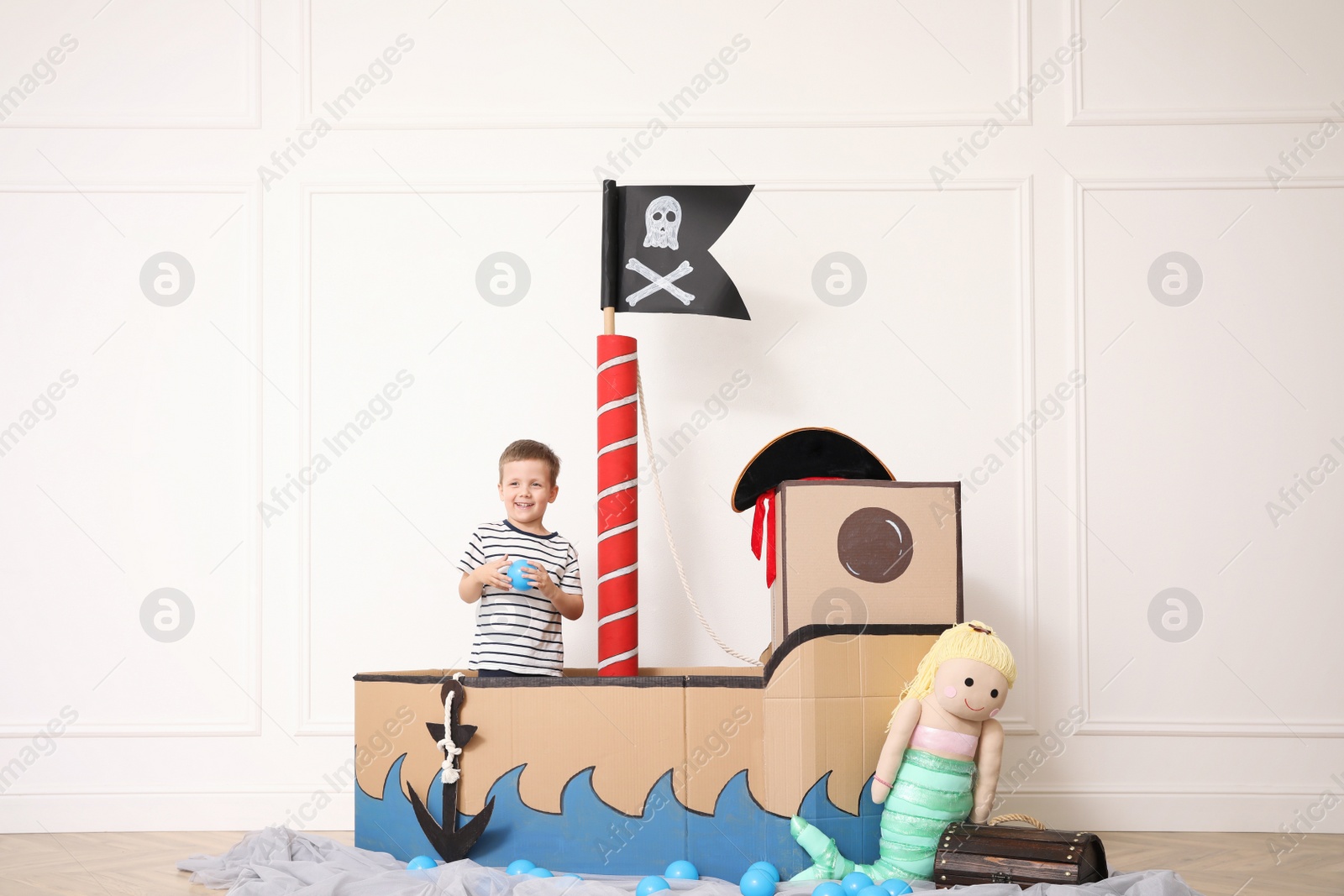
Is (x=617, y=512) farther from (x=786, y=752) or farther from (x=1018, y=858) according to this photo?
(x=1018, y=858)

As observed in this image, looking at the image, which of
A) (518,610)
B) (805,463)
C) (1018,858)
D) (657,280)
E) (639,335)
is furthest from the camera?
(639,335)

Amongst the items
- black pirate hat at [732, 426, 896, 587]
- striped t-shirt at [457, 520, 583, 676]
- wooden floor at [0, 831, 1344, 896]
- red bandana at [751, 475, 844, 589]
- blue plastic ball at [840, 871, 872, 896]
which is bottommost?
wooden floor at [0, 831, 1344, 896]

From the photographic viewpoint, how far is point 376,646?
9.04 ft

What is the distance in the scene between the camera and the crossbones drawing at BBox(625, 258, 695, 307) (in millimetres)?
2416

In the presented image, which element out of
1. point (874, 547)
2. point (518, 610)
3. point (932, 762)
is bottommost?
point (932, 762)

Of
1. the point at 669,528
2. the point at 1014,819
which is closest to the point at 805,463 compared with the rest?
the point at 669,528

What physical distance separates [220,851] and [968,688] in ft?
6.10

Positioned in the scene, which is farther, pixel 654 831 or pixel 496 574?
pixel 496 574

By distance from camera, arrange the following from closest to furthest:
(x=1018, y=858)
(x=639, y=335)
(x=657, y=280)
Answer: (x=1018, y=858) → (x=657, y=280) → (x=639, y=335)

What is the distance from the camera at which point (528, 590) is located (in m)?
2.33

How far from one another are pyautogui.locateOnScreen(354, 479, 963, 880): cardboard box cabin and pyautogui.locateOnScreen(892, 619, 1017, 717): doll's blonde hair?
4 centimetres

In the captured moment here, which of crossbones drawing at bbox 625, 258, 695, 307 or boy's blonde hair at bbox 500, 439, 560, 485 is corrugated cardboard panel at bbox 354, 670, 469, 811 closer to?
boy's blonde hair at bbox 500, 439, 560, 485

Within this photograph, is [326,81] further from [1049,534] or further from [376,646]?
[1049,534]

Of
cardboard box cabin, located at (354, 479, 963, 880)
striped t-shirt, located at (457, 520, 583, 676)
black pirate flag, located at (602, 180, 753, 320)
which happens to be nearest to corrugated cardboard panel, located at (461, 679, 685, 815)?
cardboard box cabin, located at (354, 479, 963, 880)
